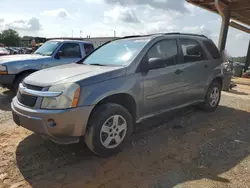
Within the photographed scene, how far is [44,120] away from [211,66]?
3974mm

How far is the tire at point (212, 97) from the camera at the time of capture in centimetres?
540

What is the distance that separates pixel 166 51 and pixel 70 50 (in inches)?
170

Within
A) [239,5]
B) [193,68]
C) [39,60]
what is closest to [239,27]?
[239,5]

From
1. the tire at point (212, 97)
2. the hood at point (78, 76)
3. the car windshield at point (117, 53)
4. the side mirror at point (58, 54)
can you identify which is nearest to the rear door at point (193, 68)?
the tire at point (212, 97)

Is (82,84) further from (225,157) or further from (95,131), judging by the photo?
(225,157)

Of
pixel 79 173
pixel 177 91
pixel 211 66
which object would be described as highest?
pixel 211 66

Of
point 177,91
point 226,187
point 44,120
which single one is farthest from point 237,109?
point 44,120

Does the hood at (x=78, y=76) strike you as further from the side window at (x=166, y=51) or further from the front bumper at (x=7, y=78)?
the front bumper at (x=7, y=78)

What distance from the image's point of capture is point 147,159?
10.7ft

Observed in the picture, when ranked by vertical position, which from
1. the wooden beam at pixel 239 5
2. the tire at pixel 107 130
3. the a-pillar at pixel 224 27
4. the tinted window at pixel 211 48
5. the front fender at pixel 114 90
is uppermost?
the wooden beam at pixel 239 5

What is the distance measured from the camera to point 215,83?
5.52m

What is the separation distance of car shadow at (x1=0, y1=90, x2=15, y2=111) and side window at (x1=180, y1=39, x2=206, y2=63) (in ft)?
14.2

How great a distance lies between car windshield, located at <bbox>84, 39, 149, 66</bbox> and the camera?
376cm

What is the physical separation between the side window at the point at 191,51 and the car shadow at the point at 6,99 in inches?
171
